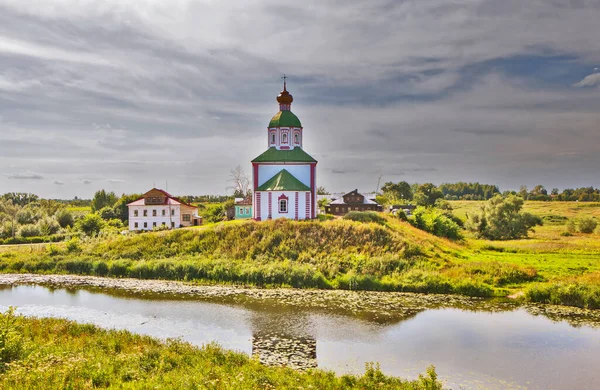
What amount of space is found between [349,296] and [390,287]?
2978mm

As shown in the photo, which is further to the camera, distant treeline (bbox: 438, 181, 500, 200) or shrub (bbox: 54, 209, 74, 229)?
distant treeline (bbox: 438, 181, 500, 200)

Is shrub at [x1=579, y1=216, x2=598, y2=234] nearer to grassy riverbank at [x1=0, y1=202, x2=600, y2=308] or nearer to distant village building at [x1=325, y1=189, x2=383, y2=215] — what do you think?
grassy riverbank at [x1=0, y1=202, x2=600, y2=308]

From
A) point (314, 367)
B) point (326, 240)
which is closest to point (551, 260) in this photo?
point (326, 240)

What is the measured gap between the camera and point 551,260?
3164cm

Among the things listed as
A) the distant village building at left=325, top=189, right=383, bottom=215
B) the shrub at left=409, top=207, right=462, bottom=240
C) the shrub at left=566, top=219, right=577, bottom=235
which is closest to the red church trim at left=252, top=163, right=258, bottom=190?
the shrub at left=409, top=207, right=462, bottom=240

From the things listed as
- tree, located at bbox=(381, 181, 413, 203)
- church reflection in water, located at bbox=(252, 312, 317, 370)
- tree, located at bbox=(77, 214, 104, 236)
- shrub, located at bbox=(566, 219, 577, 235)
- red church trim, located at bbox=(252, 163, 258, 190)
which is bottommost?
church reflection in water, located at bbox=(252, 312, 317, 370)

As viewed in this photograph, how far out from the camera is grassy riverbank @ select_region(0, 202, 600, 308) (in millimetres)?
25531

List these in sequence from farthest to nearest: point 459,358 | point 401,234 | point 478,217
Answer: point 478,217 → point 401,234 → point 459,358

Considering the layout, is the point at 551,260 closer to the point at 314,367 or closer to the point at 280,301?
the point at 280,301

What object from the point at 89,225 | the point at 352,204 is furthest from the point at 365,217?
the point at 89,225

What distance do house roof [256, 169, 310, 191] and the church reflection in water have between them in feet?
66.6

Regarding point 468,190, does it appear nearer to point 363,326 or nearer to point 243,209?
point 243,209

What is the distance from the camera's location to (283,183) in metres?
40.3

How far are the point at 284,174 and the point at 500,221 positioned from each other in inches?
1196
